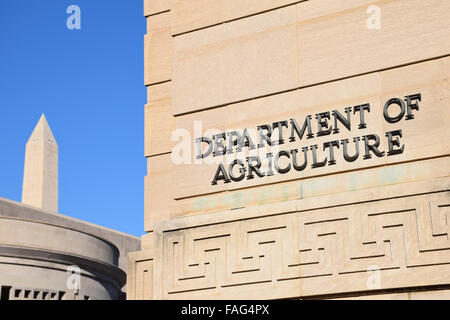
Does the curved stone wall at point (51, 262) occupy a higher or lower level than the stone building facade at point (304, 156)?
higher

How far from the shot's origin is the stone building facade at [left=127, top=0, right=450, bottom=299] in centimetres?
1077

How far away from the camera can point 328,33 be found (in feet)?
39.4

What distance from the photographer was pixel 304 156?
1166cm

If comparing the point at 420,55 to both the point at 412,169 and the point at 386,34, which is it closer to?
the point at 386,34

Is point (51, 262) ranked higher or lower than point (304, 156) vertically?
higher

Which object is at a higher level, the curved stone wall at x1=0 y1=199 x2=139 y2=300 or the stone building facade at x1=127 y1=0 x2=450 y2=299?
the curved stone wall at x1=0 y1=199 x2=139 y2=300

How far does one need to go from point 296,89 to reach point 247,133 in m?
0.94

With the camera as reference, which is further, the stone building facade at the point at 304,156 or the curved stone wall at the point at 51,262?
the curved stone wall at the point at 51,262

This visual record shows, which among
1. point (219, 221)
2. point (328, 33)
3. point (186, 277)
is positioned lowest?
point (186, 277)

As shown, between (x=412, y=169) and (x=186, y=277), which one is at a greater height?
(x=412, y=169)

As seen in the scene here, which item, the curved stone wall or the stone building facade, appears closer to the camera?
the stone building facade

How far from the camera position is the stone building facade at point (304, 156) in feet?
35.3

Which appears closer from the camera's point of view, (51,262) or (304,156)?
(304,156)
